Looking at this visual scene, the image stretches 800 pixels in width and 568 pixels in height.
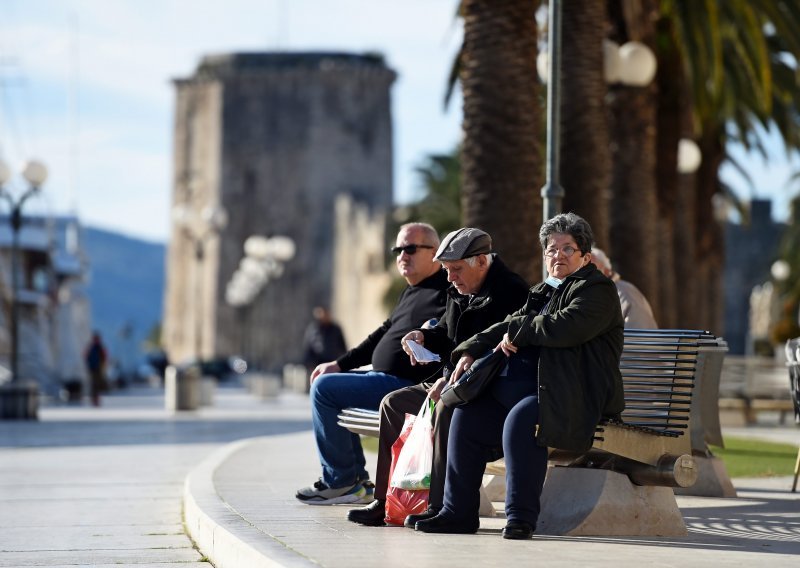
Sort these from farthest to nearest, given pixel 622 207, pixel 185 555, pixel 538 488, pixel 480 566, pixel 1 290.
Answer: pixel 1 290
pixel 622 207
pixel 185 555
pixel 538 488
pixel 480 566

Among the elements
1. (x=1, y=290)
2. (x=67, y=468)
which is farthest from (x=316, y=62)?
(x=67, y=468)

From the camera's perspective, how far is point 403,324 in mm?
8703

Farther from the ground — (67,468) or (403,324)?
(403,324)

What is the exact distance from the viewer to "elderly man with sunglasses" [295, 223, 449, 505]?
867 cm

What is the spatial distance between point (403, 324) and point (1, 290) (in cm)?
4404

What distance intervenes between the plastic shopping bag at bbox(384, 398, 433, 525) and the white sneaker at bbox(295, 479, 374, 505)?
3.72ft

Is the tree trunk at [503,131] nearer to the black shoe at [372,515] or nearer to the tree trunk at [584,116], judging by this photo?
the tree trunk at [584,116]

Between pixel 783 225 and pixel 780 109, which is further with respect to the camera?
pixel 783 225

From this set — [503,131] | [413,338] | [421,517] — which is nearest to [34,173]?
[503,131]

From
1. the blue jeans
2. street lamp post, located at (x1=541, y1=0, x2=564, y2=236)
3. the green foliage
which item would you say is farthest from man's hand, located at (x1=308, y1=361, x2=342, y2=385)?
the green foliage

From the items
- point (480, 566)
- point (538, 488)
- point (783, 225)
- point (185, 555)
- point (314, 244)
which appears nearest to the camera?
point (480, 566)

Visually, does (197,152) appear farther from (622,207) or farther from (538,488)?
(538,488)

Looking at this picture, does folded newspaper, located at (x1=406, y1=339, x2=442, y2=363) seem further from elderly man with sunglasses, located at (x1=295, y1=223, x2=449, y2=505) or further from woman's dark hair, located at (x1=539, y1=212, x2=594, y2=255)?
woman's dark hair, located at (x1=539, y1=212, x2=594, y2=255)

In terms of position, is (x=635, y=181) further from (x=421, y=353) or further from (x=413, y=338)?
(x=421, y=353)
